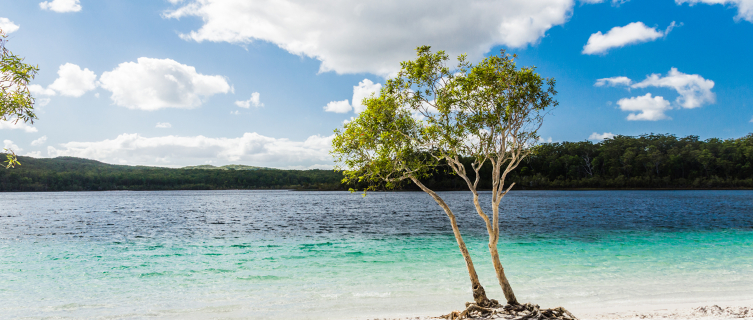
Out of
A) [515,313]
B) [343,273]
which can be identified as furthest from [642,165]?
[515,313]

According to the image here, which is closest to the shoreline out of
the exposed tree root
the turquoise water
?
the exposed tree root

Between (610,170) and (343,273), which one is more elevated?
(610,170)

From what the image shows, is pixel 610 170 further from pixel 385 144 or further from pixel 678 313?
pixel 385 144

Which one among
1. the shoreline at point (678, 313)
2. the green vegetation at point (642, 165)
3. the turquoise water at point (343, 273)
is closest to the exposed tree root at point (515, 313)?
the shoreline at point (678, 313)

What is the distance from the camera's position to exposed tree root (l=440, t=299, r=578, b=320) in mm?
8820

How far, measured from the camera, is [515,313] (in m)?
9.12

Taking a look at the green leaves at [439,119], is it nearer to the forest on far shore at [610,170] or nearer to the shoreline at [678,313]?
the shoreline at [678,313]

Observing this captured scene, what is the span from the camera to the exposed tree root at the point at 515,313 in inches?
347

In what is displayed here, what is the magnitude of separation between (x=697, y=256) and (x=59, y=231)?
49.4m

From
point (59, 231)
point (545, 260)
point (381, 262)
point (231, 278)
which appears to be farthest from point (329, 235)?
point (59, 231)

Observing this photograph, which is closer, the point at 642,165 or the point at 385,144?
the point at 385,144

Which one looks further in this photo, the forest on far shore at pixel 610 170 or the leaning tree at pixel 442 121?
the forest on far shore at pixel 610 170

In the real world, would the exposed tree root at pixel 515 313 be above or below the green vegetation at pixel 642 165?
below

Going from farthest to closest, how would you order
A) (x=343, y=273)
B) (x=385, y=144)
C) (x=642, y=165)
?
(x=642, y=165)
(x=343, y=273)
(x=385, y=144)
